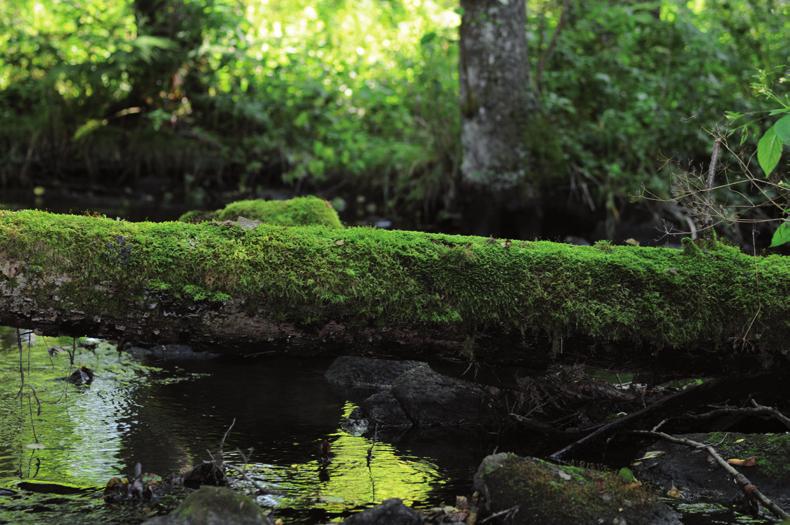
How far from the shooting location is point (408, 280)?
4863 millimetres

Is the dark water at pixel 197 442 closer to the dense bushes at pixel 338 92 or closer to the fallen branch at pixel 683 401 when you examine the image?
the fallen branch at pixel 683 401

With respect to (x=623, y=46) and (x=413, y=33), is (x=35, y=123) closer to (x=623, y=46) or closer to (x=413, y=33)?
(x=413, y=33)

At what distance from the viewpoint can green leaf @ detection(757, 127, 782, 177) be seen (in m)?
3.81

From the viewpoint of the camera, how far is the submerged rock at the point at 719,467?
4.91 meters

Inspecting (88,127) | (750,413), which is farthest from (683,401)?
(88,127)

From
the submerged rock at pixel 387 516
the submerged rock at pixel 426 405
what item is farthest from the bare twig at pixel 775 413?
the submerged rock at pixel 387 516

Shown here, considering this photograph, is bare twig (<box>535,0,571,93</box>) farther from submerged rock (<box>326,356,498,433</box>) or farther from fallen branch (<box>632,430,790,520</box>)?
fallen branch (<box>632,430,790,520</box>)

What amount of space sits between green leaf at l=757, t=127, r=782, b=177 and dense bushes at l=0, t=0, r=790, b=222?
32.1 ft

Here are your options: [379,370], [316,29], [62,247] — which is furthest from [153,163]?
[62,247]

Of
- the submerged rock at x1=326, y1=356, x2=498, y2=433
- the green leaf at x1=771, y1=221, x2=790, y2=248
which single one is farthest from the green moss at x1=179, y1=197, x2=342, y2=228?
the green leaf at x1=771, y1=221, x2=790, y2=248

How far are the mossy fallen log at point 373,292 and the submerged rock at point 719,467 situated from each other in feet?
2.29

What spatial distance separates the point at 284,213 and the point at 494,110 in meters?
6.64

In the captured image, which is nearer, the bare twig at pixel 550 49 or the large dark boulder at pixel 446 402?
the large dark boulder at pixel 446 402

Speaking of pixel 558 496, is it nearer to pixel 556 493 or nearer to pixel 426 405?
pixel 556 493
